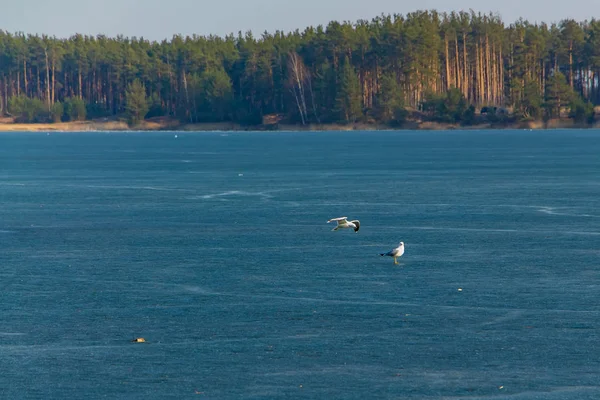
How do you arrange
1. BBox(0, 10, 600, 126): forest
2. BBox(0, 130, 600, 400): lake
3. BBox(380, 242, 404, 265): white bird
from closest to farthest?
BBox(0, 130, 600, 400): lake
BBox(380, 242, 404, 265): white bird
BBox(0, 10, 600, 126): forest

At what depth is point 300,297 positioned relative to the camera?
22.1 metres

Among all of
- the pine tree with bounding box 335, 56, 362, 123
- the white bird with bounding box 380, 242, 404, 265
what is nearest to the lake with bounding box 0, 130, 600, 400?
the white bird with bounding box 380, 242, 404, 265

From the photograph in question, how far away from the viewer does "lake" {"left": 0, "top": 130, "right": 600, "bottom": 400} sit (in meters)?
16.0

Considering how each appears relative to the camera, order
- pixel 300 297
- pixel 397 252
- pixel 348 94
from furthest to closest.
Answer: pixel 348 94
pixel 397 252
pixel 300 297

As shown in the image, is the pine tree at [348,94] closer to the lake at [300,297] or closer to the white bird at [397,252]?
the lake at [300,297]

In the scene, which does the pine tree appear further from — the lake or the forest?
the lake

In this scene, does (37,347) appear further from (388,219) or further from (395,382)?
(388,219)

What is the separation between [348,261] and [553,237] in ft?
21.8

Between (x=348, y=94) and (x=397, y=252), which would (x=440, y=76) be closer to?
(x=348, y=94)

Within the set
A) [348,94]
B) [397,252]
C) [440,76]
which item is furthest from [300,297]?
[440,76]

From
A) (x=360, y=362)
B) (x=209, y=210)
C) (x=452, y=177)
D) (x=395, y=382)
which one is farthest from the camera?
(x=452, y=177)

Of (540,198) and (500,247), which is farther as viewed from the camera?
(540,198)

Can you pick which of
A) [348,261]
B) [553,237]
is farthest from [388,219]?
[348,261]

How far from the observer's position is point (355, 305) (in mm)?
21281
